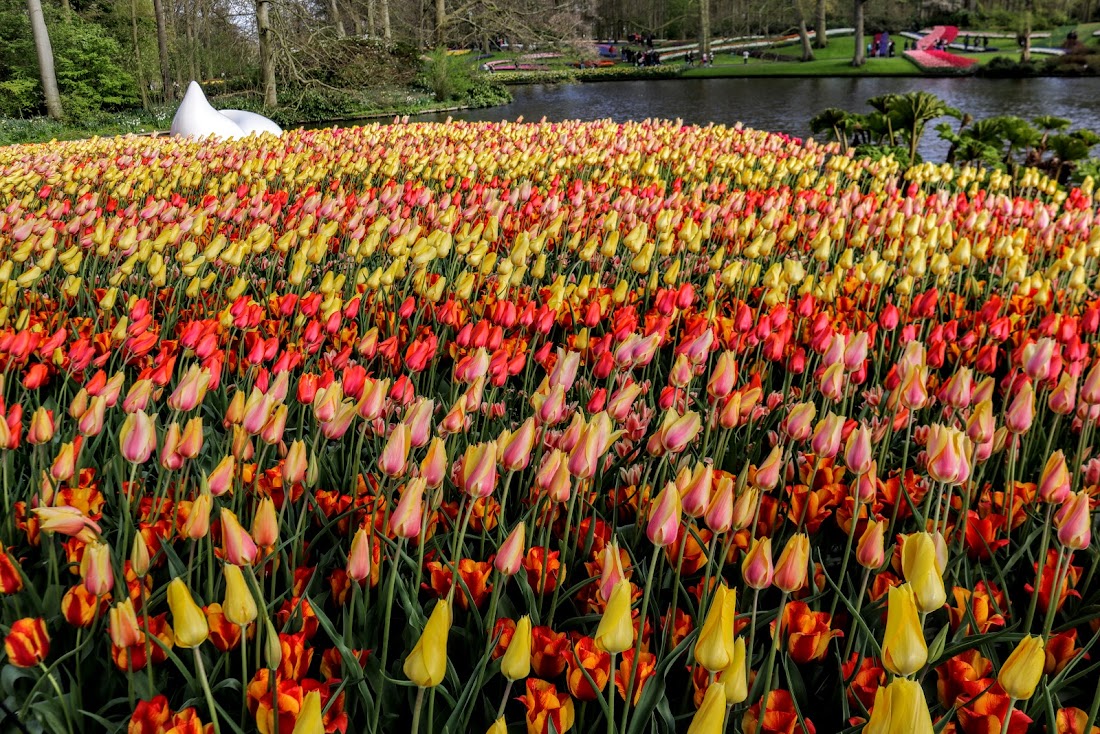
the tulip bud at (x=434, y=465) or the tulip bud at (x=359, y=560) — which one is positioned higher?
the tulip bud at (x=434, y=465)

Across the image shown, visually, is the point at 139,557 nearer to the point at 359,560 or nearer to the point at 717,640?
the point at 359,560

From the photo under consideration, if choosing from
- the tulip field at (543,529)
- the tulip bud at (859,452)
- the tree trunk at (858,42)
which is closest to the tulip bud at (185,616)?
the tulip field at (543,529)

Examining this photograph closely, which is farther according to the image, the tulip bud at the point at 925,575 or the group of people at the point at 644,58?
the group of people at the point at 644,58

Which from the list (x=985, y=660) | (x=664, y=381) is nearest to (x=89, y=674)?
(x=985, y=660)

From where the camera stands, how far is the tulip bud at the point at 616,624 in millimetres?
957

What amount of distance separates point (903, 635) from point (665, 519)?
0.38m

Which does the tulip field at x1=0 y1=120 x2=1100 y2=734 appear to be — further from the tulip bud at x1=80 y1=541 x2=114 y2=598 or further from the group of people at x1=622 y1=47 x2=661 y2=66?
the group of people at x1=622 y1=47 x2=661 y2=66

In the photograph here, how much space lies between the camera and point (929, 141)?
42.1 feet

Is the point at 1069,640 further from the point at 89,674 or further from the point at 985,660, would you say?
the point at 89,674

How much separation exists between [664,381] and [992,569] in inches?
52.1

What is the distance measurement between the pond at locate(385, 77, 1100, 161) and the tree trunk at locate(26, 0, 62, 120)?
378 inches

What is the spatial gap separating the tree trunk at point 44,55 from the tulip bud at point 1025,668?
23.5 meters

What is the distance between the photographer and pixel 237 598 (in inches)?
→ 40.7

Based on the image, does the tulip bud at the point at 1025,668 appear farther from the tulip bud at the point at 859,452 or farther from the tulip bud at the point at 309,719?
the tulip bud at the point at 309,719
